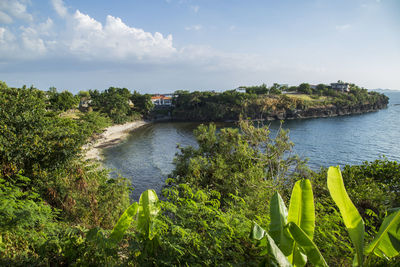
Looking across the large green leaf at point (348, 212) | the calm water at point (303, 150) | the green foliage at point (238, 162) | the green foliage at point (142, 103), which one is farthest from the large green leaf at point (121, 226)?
the green foliage at point (142, 103)

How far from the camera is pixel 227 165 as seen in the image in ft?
49.4

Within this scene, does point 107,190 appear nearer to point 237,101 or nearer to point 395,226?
point 395,226

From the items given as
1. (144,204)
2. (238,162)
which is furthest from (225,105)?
(144,204)

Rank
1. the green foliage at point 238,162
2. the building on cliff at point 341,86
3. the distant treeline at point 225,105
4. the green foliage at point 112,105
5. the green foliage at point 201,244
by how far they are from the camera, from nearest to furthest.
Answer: the green foliage at point 201,244
the green foliage at point 238,162
the green foliage at point 112,105
the distant treeline at point 225,105
the building on cliff at point 341,86

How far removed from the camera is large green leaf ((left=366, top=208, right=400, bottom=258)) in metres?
2.79

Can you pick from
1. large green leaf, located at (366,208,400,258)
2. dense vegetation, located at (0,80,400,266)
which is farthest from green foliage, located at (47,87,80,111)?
large green leaf, located at (366,208,400,258)

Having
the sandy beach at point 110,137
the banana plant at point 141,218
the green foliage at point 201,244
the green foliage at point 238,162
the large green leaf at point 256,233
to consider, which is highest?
the large green leaf at point 256,233

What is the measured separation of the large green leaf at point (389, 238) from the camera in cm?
279

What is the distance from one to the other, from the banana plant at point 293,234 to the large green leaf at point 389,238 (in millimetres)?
780

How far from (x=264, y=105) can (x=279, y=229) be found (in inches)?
2537

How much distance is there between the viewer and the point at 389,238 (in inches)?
112

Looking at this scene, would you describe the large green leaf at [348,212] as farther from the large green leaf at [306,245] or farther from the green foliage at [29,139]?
the green foliage at [29,139]

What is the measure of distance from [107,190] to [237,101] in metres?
60.4

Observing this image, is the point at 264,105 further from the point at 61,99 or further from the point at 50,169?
the point at 50,169
